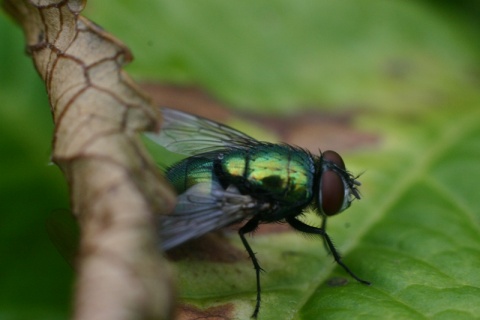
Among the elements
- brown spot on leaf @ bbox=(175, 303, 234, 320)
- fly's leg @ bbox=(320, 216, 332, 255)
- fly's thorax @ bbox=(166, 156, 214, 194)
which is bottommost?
brown spot on leaf @ bbox=(175, 303, 234, 320)

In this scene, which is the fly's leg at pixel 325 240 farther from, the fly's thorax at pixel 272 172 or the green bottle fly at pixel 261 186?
the fly's thorax at pixel 272 172

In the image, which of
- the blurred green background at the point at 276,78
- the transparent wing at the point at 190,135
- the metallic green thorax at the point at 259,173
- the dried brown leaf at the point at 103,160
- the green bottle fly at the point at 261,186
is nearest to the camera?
the dried brown leaf at the point at 103,160

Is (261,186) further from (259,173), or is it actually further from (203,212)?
(203,212)

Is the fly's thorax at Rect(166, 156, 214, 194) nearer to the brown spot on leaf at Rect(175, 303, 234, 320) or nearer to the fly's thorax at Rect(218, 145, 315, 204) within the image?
the fly's thorax at Rect(218, 145, 315, 204)

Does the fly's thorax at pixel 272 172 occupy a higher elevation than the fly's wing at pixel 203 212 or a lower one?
higher

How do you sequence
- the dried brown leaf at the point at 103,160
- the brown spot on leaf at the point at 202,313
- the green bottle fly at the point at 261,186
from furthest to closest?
the green bottle fly at the point at 261,186 → the brown spot on leaf at the point at 202,313 → the dried brown leaf at the point at 103,160

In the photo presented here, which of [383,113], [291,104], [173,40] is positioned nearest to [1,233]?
[173,40]

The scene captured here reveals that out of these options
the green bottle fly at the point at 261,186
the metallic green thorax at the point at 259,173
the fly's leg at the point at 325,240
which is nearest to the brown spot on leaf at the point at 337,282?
the green bottle fly at the point at 261,186

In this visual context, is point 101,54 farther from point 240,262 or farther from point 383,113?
point 383,113

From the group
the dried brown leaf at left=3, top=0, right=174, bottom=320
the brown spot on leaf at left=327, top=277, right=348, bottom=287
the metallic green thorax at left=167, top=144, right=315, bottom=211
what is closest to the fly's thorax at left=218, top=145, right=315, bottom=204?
the metallic green thorax at left=167, top=144, right=315, bottom=211
